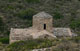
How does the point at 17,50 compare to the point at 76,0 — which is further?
the point at 76,0

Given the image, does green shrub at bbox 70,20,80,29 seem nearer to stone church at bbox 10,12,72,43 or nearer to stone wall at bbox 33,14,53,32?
stone church at bbox 10,12,72,43

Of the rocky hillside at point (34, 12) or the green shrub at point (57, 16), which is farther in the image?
the green shrub at point (57, 16)

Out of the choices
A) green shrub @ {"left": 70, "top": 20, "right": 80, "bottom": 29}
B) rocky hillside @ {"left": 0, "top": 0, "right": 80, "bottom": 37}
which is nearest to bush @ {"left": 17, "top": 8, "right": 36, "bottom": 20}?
rocky hillside @ {"left": 0, "top": 0, "right": 80, "bottom": 37}

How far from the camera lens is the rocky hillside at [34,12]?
34.0m

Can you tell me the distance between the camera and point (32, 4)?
42.5 meters

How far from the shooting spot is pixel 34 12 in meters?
37.3

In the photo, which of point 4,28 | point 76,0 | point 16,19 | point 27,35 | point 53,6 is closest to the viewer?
point 27,35

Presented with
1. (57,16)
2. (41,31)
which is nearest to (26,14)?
(57,16)

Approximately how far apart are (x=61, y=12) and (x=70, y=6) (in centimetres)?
347

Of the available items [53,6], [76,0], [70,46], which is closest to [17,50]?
[70,46]

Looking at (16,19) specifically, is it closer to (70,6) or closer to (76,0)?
(70,6)

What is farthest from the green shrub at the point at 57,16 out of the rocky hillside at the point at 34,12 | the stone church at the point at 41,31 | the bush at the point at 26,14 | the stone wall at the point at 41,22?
the stone wall at the point at 41,22

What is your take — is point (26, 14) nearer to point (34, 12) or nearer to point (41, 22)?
point (34, 12)

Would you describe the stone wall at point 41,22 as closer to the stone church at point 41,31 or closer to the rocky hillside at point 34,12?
the stone church at point 41,31
